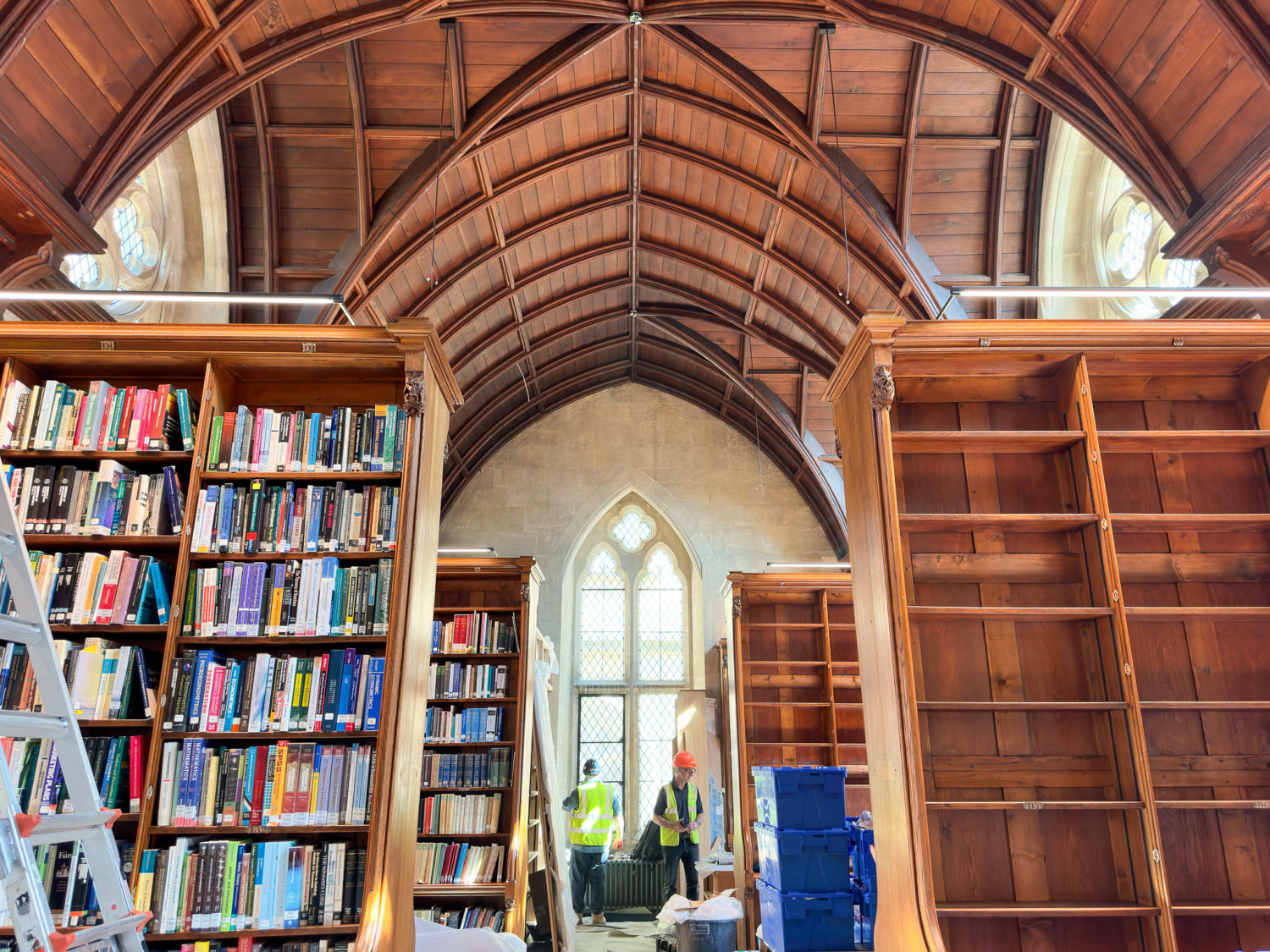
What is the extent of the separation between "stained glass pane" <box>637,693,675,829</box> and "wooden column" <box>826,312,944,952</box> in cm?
812

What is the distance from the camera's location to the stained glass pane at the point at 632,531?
12406 millimetres

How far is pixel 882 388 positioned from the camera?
352 cm

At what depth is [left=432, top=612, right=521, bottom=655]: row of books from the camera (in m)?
6.94

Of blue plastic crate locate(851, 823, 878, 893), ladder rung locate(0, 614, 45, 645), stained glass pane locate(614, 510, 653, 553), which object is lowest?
blue plastic crate locate(851, 823, 878, 893)

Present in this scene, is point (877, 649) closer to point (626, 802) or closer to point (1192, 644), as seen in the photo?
point (1192, 644)

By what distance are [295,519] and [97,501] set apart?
760 millimetres

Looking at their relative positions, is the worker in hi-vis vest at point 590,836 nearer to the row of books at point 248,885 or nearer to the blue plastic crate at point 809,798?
the blue plastic crate at point 809,798

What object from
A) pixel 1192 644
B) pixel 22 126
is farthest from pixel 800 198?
pixel 22 126

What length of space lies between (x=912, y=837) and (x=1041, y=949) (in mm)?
830

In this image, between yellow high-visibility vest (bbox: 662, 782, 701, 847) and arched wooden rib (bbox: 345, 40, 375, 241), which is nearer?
arched wooden rib (bbox: 345, 40, 375, 241)

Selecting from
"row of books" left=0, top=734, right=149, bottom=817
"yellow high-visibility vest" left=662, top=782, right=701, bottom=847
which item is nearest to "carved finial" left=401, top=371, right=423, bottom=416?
"row of books" left=0, top=734, right=149, bottom=817

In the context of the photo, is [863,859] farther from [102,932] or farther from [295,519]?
[102,932]

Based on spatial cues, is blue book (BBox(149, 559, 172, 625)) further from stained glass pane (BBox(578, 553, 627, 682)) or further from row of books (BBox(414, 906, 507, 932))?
stained glass pane (BBox(578, 553, 627, 682))

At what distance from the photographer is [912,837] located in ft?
10.0
